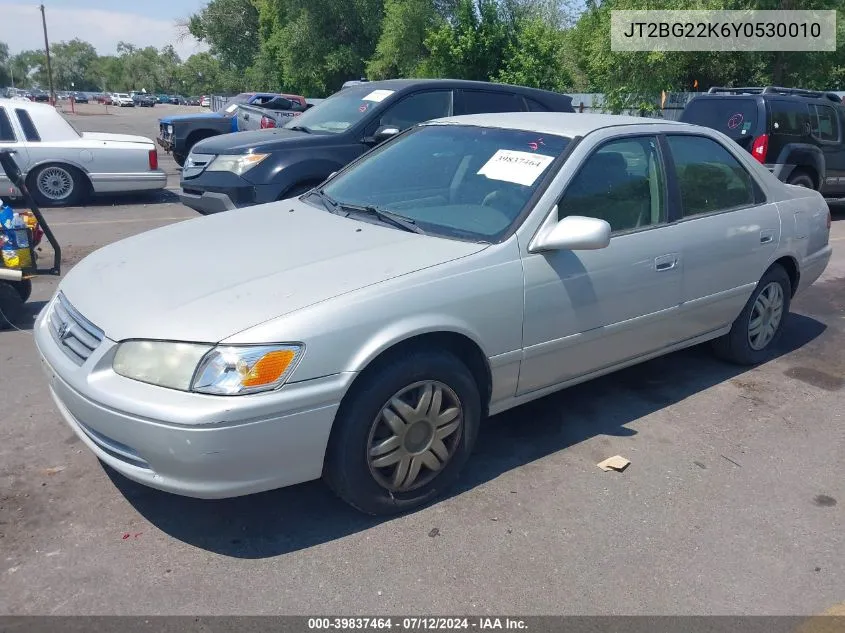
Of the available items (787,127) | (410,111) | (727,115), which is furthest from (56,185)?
(787,127)

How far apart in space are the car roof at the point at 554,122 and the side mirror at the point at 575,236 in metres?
0.71

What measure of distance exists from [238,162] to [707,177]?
14.7ft

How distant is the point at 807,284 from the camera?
5566mm

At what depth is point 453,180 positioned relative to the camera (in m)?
4.10

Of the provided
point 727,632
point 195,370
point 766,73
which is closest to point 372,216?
point 195,370

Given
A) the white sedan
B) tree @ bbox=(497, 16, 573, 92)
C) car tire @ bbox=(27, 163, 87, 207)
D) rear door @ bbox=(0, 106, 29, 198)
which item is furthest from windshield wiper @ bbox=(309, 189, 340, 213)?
tree @ bbox=(497, 16, 573, 92)

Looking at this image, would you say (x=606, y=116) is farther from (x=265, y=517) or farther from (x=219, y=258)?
(x=265, y=517)

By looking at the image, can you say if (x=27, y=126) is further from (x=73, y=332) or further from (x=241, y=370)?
(x=241, y=370)

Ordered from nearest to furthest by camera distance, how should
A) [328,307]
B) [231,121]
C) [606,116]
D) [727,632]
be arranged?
[727,632], [328,307], [606,116], [231,121]

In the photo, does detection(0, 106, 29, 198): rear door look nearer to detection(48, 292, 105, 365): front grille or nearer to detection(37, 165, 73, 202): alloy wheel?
detection(37, 165, 73, 202): alloy wheel

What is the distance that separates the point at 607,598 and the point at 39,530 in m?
2.25

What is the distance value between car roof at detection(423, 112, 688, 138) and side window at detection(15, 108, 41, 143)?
802 cm

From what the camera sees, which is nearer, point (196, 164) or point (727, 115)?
point (196, 164)

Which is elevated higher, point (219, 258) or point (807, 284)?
point (219, 258)
